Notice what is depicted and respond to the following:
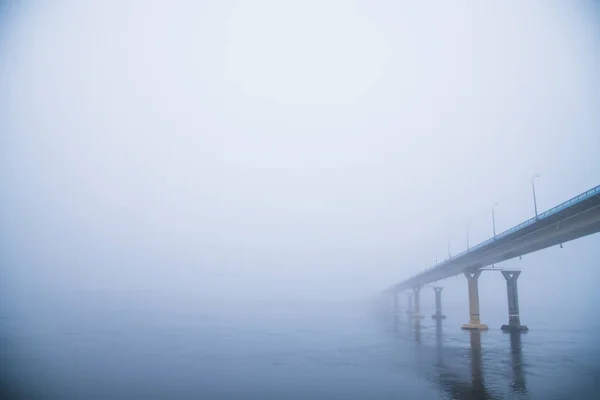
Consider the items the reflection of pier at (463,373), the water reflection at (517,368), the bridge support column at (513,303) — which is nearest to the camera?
the reflection of pier at (463,373)

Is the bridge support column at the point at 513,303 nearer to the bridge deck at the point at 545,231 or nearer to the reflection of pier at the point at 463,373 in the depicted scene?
the bridge deck at the point at 545,231

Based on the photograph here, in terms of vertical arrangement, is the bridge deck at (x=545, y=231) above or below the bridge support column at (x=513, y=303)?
above

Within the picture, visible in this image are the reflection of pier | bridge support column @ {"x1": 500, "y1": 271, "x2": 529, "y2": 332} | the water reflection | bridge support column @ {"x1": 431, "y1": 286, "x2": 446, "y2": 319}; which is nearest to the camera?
the reflection of pier

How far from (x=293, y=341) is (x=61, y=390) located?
41.6 meters

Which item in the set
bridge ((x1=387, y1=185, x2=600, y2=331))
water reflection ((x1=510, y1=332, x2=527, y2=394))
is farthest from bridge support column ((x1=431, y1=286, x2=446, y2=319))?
water reflection ((x1=510, y1=332, x2=527, y2=394))

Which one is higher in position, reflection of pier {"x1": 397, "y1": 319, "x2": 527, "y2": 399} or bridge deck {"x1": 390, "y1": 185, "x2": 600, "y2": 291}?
bridge deck {"x1": 390, "y1": 185, "x2": 600, "y2": 291}

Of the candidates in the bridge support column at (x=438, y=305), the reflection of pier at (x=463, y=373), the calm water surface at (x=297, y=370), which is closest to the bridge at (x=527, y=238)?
the calm water surface at (x=297, y=370)

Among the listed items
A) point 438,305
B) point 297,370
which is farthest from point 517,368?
point 438,305

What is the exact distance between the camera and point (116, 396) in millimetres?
30219

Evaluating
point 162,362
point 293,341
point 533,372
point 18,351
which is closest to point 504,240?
point 533,372

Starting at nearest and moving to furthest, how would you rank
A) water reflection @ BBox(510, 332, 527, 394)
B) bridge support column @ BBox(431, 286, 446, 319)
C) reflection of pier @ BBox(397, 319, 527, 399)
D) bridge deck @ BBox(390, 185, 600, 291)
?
reflection of pier @ BBox(397, 319, 527, 399) < water reflection @ BBox(510, 332, 527, 394) < bridge deck @ BBox(390, 185, 600, 291) < bridge support column @ BBox(431, 286, 446, 319)

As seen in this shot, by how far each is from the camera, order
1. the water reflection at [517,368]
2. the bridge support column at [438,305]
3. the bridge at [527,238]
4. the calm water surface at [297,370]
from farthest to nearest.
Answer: the bridge support column at [438,305] → the bridge at [527,238] → the water reflection at [517,368] → the calm water surface at [297,370]

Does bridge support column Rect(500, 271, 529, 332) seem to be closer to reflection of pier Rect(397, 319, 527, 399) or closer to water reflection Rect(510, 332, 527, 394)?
water reflection Rect(510, 332, 527, 394)

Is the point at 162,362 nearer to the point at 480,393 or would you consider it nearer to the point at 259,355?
the point at 259,355
